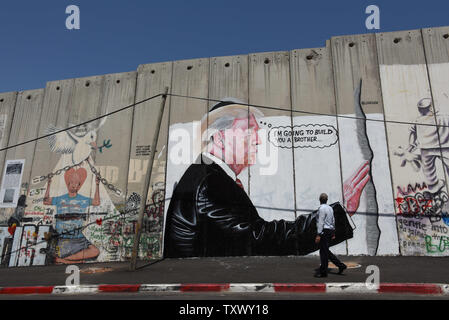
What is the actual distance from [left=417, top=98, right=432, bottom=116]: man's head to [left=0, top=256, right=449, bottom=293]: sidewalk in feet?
14.2

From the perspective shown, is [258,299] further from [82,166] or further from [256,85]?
[82,166]

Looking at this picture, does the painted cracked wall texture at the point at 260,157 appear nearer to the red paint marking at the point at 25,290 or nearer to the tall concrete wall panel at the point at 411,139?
the tall concrete wall panel at the point at 411,139

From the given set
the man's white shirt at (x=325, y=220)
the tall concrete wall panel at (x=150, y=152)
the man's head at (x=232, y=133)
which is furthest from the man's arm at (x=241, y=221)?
the man's white shirt at (x=325, y=220)

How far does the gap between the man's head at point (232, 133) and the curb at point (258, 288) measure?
505cm

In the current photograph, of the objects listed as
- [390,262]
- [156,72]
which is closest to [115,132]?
[156,72]

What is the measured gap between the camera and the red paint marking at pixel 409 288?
4910 mm

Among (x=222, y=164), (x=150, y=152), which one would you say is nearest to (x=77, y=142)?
(x=150, y=152)

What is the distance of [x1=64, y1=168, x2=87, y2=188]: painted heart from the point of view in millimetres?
11180

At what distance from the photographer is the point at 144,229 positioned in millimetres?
10148

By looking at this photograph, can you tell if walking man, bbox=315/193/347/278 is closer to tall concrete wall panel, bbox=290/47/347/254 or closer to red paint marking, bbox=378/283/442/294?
red paint marking, bbox=378/283/442/294

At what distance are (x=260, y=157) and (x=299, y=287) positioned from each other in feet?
17.6

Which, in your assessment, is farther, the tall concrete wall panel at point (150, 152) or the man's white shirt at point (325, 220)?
the tall concrete wall panel at point (150, 152)

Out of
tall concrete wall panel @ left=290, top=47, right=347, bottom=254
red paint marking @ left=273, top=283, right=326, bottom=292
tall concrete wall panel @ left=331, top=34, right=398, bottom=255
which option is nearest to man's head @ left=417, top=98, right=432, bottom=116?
tall concrete wall panel @ left=331, top=34, right=398, bottom=255

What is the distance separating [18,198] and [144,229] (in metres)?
5.52
